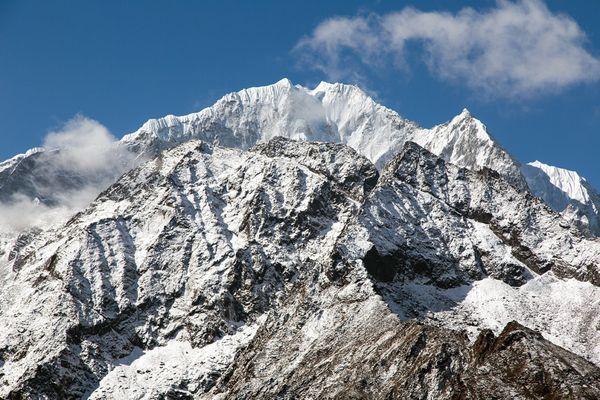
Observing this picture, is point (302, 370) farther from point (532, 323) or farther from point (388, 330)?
point (532, 323)

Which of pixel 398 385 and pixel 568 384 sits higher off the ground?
pixel 398 385

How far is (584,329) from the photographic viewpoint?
196750 millimetres

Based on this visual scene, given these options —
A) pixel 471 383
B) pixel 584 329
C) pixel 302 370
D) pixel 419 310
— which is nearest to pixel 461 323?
pixel 419 310

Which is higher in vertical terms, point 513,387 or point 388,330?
point 388,330

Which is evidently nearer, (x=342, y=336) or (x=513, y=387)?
(x=513, y=387)

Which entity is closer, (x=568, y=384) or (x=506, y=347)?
(x=568, y=384)

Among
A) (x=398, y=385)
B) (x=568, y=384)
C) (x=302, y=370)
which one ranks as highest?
(x=302, y=370)

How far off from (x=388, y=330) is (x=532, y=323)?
4166 cm

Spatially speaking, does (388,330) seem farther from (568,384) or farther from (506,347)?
(568,384)

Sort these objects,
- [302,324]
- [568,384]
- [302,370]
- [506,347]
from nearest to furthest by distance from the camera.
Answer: [568,384] < [506,347] < [302,370] < [302,324]

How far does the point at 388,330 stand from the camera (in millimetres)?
173125

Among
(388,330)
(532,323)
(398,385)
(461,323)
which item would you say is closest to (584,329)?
(532,323)

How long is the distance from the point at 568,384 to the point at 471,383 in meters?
13.7

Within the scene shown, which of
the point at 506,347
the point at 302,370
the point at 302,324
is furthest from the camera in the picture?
the point at 302,324
